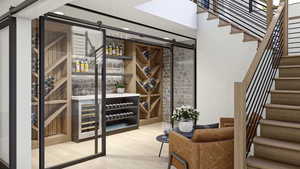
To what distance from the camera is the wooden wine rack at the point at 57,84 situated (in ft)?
10.6

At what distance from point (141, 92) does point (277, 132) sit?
4735mm

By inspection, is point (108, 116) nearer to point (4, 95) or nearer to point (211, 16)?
point (4, 95)

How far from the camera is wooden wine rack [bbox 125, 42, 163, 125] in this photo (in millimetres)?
6519

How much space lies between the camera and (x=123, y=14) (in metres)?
3.86

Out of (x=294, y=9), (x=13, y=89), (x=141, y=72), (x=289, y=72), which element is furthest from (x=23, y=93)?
(x=294, y=9)

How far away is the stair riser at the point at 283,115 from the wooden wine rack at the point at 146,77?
13.6 feet

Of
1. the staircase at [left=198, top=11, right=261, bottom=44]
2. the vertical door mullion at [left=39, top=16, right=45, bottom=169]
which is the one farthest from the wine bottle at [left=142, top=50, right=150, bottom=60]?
the vertical door mullion at [left=39, top=16, right=45, bottom=169]

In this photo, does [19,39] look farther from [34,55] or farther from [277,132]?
[277,132]

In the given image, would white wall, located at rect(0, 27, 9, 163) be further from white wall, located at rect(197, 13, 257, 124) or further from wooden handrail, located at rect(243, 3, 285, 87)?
white wall, located at rect(197, 13, 257, 124)

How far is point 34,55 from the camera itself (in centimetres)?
312

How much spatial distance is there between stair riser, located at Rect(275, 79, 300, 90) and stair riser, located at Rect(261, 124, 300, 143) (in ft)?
2.66

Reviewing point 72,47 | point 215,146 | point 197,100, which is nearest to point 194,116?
point 215,146

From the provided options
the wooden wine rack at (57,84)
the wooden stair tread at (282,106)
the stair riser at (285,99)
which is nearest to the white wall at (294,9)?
the stair riser at (285,99)

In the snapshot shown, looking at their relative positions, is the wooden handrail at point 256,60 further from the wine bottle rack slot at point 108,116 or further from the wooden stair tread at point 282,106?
the wine bottle rack slot at point 108,116
